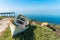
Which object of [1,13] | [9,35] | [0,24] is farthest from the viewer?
[1,13]

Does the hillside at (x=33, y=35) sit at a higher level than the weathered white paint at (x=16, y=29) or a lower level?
lower

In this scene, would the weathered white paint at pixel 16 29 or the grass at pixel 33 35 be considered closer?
the grass at pixel 33 35

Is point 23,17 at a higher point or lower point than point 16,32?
higher

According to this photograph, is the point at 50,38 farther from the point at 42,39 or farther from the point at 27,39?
the point at 27,39

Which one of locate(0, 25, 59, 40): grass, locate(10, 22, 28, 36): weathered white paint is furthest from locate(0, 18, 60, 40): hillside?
locate(10, 22, 28, 36): weathered white paint

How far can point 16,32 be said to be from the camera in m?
23.4

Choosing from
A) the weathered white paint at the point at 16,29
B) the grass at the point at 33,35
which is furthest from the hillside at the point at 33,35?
the weathered white paint at the point at 16,29

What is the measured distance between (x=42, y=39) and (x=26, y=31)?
2230mm

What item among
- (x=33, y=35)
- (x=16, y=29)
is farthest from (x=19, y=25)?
(x=33, y=35)

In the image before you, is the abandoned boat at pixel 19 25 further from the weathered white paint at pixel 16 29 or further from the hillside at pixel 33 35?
the hillside at pixel 33 35

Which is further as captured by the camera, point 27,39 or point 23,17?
point 23,17

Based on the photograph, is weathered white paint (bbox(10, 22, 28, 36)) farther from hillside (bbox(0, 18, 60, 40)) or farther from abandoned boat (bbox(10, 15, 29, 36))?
hillside (bbox(0, 18, 60, 40))

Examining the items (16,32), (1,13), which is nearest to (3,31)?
(16,32)

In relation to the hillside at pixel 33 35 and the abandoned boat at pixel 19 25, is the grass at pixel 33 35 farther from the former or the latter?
the abandoned boat at pixel 19 25
